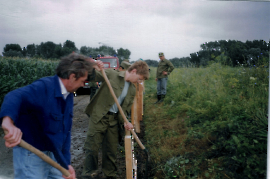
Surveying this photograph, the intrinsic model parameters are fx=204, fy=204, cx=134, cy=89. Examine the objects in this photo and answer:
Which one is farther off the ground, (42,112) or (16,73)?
(16,73)

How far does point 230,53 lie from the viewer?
5410 mm

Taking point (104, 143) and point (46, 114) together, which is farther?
point (104, 143)

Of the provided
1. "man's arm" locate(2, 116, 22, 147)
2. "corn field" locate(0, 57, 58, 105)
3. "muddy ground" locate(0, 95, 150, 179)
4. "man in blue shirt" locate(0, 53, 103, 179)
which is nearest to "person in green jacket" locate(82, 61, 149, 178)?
"muddy ground" locate(0, 95, 150, 179)

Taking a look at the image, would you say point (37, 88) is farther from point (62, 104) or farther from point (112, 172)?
point (112, 172)

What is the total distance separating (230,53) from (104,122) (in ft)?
13.6

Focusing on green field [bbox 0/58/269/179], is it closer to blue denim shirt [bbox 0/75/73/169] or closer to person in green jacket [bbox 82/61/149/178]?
person in green jacket [bbox 82/61/149/178]

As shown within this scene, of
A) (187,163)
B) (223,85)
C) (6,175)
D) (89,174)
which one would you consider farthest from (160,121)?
(6,175)

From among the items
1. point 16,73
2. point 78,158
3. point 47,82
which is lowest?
point 78,158

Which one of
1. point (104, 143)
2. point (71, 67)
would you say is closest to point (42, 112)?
point (71, 67)

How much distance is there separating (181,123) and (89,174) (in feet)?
9.58

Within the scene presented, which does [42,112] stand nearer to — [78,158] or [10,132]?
[10,132]

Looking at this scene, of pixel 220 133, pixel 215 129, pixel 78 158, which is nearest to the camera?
pixel 220 133

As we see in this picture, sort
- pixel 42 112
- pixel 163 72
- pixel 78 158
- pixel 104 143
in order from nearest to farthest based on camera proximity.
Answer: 1. pixel 42 112
2. pixel 104 143
3. pixel 78 158
4. pixel 163 72

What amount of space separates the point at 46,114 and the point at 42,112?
3cm
